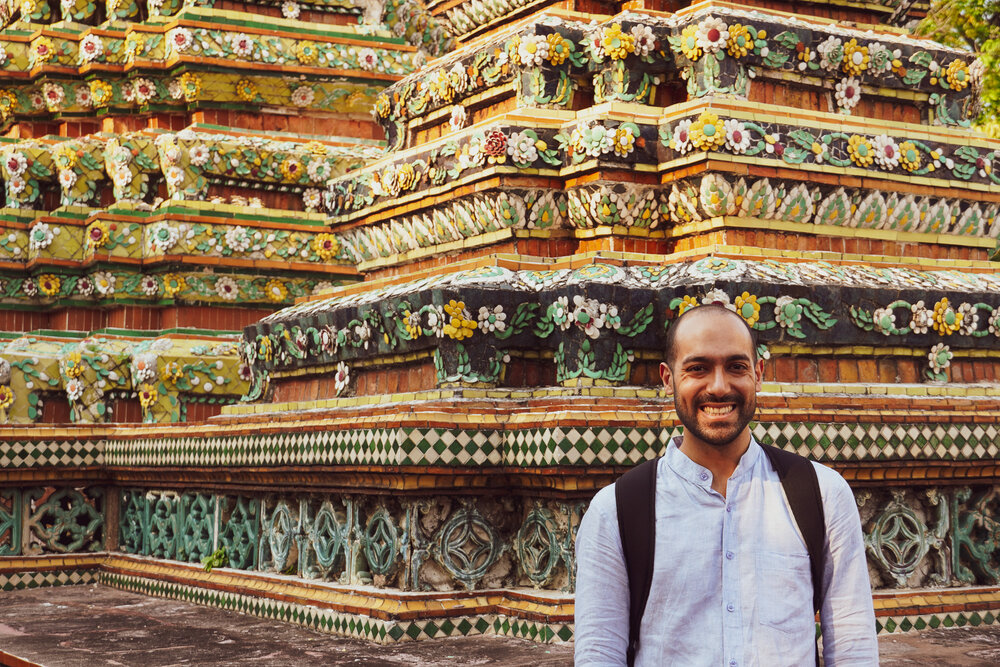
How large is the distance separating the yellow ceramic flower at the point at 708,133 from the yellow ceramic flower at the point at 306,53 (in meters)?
6.34

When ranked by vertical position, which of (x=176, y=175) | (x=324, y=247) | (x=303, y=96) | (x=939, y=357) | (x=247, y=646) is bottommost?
(x=247, y=646)

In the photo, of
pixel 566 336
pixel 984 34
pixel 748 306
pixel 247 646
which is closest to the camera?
pixel 247 646

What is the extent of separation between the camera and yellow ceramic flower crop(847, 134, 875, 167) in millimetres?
8242

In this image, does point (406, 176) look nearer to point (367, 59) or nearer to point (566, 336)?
point (566, 336)

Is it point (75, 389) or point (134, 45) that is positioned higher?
point (134, 45)

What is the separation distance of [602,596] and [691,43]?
5676mm

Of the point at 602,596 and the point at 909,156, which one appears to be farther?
the point at 909,156

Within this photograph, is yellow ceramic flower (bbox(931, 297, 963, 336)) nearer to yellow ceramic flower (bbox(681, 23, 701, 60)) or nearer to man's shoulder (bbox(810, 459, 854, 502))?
yellow ceramic flower (bbox(681, 23, 701, 60))

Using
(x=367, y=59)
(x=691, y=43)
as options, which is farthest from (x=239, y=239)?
(x=691, y=43)

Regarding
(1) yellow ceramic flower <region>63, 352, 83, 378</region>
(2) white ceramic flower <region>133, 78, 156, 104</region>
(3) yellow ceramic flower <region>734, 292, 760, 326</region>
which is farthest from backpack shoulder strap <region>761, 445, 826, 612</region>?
(2) white ceramic flower <region>133, 78, 156, 104</region>

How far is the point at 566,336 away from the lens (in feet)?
24.9

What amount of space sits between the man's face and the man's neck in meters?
0.04

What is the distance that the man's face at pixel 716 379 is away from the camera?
10.7ft

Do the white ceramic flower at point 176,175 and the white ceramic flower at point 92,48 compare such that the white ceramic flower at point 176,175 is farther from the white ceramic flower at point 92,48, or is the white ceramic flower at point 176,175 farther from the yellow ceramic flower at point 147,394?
the yellow ceramic flower at point 147,394
